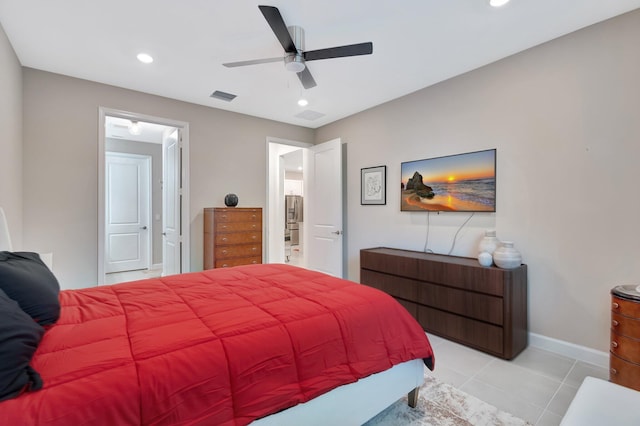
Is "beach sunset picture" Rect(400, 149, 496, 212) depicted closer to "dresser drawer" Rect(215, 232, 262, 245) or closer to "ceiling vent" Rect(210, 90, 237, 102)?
"dresser drawer" Rect(215, 232, 262, 245)

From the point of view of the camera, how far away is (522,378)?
2225mm

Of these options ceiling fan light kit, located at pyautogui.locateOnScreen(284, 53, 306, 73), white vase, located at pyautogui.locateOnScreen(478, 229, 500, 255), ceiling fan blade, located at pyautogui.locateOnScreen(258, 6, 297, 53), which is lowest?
white vase, located at pyautogui.locateOnScreen(478, 229, 500, 255)

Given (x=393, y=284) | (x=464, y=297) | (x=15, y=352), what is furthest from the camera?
(x=393, y=284)

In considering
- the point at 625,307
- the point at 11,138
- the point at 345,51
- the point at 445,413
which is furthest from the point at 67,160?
the point at 625,307

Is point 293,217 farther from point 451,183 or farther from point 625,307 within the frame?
point 625,307

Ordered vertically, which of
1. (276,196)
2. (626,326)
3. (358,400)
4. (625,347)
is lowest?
(358,400)

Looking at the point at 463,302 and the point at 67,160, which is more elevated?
the point at 67,160

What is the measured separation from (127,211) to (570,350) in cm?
704

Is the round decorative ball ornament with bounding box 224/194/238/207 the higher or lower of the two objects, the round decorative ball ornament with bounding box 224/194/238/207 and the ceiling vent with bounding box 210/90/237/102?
the lower

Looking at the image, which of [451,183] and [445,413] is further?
[451,183]

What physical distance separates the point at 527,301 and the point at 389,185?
6.59 ft

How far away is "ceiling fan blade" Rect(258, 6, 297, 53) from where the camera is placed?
6.02 ft

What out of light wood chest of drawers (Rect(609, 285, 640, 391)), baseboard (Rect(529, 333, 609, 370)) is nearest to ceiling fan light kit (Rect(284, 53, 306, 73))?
light wood chest of drawers (Rect(609, 285, 640, 391))

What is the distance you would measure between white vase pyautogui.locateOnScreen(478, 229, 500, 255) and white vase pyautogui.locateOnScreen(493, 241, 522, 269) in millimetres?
104
